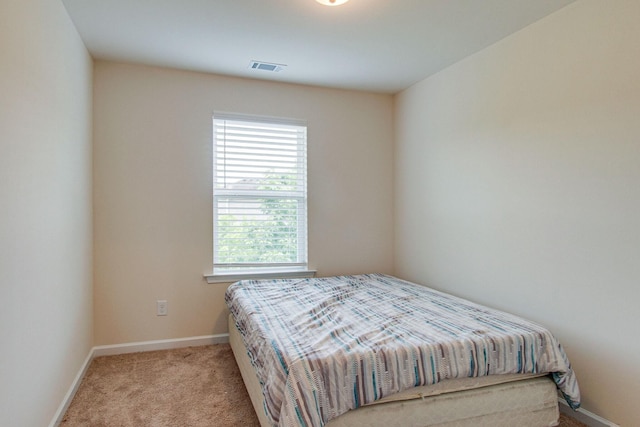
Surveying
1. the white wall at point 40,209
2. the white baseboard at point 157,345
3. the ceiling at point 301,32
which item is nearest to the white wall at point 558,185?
the ceiling at point 301,32

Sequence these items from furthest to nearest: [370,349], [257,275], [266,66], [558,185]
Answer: [257,275]
[266,66]
[558,185]
[370,349]

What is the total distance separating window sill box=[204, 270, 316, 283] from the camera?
339 centimetres

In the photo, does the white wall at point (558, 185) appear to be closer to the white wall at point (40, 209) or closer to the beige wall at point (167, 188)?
the beige wall at point (167, 188)

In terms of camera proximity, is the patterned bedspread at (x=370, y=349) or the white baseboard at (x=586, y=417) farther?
the white baseboard at (x=586, y=417)

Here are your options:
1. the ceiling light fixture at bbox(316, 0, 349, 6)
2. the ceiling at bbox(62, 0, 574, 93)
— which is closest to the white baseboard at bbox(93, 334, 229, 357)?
the ceiling at bbox(62, 0, 574, 93)

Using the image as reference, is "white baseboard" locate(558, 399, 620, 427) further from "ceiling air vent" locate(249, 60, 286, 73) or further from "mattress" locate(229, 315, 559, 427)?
"ceiling air vent" locate(249, 60, 286, 73)

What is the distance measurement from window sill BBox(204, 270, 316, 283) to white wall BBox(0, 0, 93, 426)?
3.27 feet

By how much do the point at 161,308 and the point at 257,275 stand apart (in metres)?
0.84

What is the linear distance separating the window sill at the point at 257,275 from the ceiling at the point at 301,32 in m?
1.76

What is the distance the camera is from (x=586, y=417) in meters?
2.14

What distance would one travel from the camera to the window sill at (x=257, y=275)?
3.39 m

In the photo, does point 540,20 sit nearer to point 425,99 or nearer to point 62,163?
point 425,99

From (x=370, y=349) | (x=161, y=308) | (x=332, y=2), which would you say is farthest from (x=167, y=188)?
(x=370, y=349)

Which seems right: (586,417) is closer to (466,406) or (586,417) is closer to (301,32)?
(466,406)
